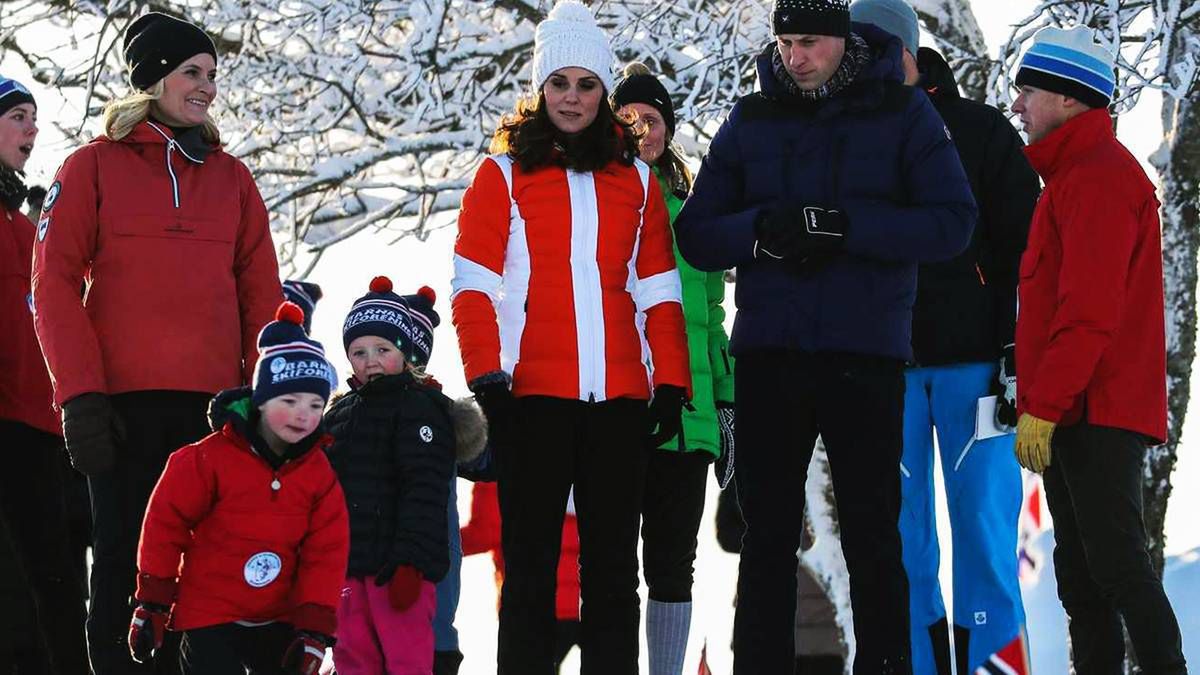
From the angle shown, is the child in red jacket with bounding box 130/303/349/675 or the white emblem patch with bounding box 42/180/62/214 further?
the white emblem patch with bounding box 42/180/62/214

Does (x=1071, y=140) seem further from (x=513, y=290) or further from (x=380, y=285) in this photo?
(x=380, y=285)

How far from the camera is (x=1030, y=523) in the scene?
13.5 meters

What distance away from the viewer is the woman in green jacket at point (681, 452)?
612cm

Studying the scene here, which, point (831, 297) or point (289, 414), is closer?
point (831, 297)

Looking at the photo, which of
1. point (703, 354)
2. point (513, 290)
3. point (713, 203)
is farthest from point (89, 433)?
point (703, 354)

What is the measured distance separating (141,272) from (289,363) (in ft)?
1.78

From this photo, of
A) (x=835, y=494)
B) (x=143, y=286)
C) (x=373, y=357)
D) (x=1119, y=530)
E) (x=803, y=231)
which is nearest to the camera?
(x=803, y=231)

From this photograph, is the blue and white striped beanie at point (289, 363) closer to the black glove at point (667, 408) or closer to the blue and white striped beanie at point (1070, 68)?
the black glove at point (667, 408)

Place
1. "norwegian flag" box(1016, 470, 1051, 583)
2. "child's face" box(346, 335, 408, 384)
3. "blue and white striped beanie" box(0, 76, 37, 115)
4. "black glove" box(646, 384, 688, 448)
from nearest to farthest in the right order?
1. "black glove" box(646, 384, 688, 448)
2. "child's face" box(346, 335, 408, 384)
3. "blue and white striped beanie" box(0, 76, 37, 115)
4. "norwegian flag" box(1016, 470, 1051, 583)

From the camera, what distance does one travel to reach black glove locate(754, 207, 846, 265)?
16.4ft

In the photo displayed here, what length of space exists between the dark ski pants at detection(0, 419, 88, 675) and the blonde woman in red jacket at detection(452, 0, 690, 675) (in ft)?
5.12

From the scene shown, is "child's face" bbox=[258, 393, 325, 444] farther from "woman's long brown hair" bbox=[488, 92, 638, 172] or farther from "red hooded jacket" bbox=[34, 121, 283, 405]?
"woman's long brown hair" bbox=[488, 92, 638, 172]

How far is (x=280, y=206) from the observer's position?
1284cm

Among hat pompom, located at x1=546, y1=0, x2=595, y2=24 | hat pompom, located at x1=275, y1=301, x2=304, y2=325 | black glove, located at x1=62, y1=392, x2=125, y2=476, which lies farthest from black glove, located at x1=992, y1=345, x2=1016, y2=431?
black glove, located at x1=62, y1=392, x2=125, y2=476
